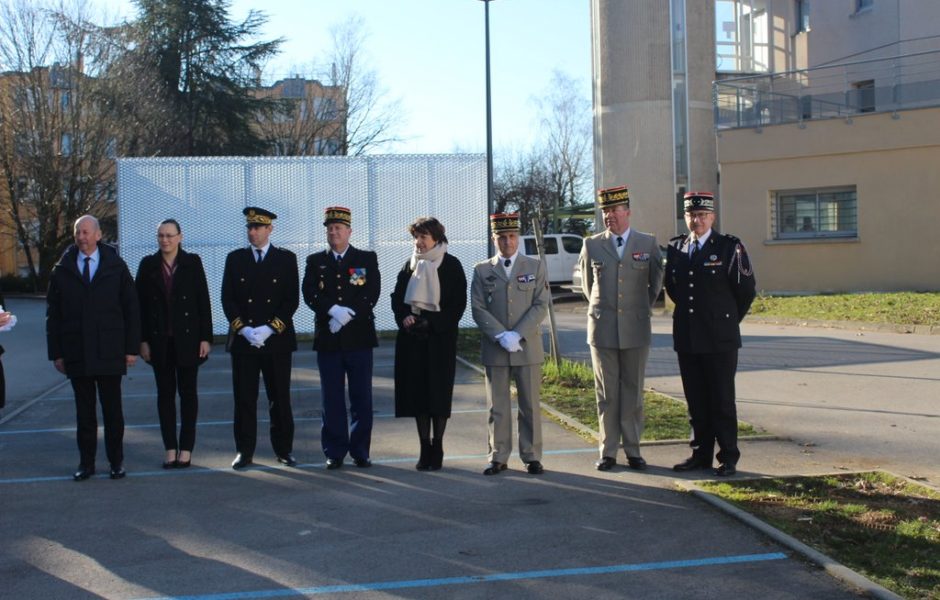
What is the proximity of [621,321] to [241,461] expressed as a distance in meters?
3.25

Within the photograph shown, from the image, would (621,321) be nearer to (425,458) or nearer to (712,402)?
(712,402)

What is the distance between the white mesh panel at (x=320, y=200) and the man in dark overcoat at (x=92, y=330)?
1157 cm

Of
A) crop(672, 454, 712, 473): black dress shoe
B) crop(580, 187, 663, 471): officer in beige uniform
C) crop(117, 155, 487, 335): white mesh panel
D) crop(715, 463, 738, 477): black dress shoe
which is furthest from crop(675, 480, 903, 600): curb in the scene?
crop(117, 155, 487, 335): white mesh panel

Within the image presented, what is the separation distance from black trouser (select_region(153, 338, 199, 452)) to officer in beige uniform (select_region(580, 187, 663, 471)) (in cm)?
326

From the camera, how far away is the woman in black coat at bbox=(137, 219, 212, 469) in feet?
26.6

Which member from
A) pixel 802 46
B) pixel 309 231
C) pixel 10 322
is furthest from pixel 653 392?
pixel 802 46

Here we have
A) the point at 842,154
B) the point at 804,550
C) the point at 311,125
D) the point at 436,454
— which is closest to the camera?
the point at 804,550

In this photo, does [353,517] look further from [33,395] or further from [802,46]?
[802,46]

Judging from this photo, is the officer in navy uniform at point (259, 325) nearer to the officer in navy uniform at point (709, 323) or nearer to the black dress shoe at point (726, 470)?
the officer in navy uniform at point (709, 323)

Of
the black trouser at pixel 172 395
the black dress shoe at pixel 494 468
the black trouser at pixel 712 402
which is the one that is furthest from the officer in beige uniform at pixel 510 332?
the black trouser at pixel 172 395

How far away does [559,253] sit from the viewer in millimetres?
33812

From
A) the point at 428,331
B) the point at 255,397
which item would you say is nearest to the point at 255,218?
the point at 255,397

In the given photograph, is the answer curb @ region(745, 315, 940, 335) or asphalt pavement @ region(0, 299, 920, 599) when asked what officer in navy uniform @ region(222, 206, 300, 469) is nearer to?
asphalt pavement @ region(0, 299, 920, 599)

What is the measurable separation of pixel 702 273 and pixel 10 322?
195 inches
